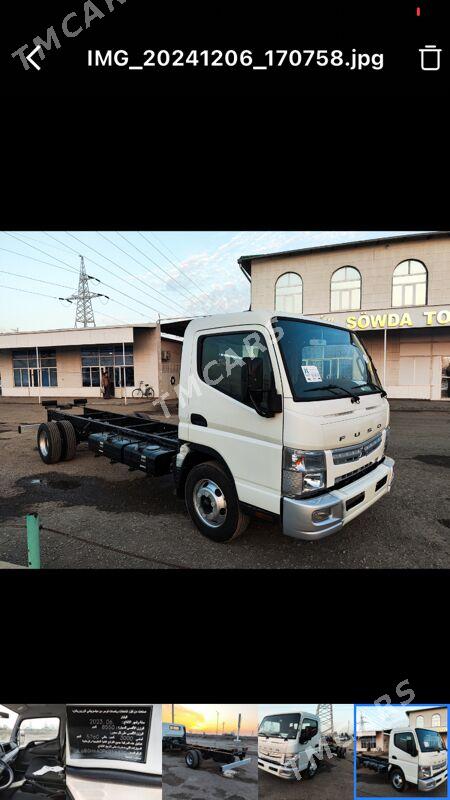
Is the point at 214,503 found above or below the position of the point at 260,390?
below

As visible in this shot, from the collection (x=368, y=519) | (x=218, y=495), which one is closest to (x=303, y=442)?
(x=218, y=495)

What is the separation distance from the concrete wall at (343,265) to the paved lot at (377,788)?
14.7 metres

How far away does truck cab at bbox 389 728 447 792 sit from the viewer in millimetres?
2131

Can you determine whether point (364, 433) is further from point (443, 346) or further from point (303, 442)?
point (443, 346)

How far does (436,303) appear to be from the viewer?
15.4 metres

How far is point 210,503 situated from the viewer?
12.2ft

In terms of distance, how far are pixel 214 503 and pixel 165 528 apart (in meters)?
0.85

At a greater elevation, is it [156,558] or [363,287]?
[363,287]

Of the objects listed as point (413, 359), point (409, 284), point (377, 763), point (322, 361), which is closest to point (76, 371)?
point (409, 284)

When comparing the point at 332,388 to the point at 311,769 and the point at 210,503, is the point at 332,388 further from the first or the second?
the point at 311,769

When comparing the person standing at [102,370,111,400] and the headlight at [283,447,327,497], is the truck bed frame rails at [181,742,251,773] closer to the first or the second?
the headlight at [283,447,327,497]

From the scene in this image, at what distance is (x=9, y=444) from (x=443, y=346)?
706 inches

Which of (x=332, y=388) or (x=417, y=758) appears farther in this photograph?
(x=332, y=388)

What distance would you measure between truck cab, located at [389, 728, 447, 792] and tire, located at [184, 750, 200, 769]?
119cm
